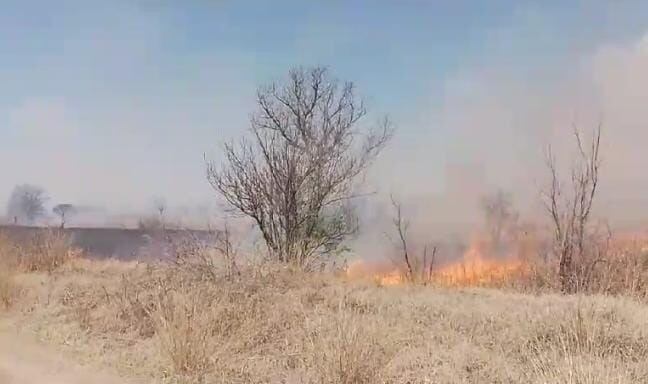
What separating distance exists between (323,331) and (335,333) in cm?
63

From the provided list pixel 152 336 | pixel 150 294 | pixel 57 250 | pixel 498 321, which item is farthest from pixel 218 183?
pixel 498 321

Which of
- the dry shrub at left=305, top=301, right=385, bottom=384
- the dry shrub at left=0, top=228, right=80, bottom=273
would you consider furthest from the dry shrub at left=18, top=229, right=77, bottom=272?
the dry shrub at left=305, top=301, right=385, bottom=384

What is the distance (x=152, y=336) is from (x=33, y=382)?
61.2 inches

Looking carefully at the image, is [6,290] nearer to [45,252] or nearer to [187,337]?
[45,252]

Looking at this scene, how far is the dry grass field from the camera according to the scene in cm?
591

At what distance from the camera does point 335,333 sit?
6305 mm

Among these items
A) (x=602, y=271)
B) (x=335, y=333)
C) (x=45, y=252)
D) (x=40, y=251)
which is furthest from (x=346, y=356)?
(x=40, y=251)

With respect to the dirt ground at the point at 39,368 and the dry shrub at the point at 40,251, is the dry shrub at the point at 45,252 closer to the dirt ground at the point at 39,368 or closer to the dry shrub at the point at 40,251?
the dry shrub at the point at 40,251

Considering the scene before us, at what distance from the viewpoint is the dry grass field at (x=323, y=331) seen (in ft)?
19.4

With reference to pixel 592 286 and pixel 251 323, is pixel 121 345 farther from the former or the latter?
pixel 592 286

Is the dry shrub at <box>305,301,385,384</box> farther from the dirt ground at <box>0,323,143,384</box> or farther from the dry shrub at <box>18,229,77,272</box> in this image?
the dry shrub at <box>18,229,77,272</box>

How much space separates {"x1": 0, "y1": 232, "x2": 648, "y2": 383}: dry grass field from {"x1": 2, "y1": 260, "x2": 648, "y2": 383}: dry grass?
19 millimetres

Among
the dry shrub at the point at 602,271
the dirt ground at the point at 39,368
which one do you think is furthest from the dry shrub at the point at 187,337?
the dry shrub at the point at 602,271

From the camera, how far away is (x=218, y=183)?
51.3ft
